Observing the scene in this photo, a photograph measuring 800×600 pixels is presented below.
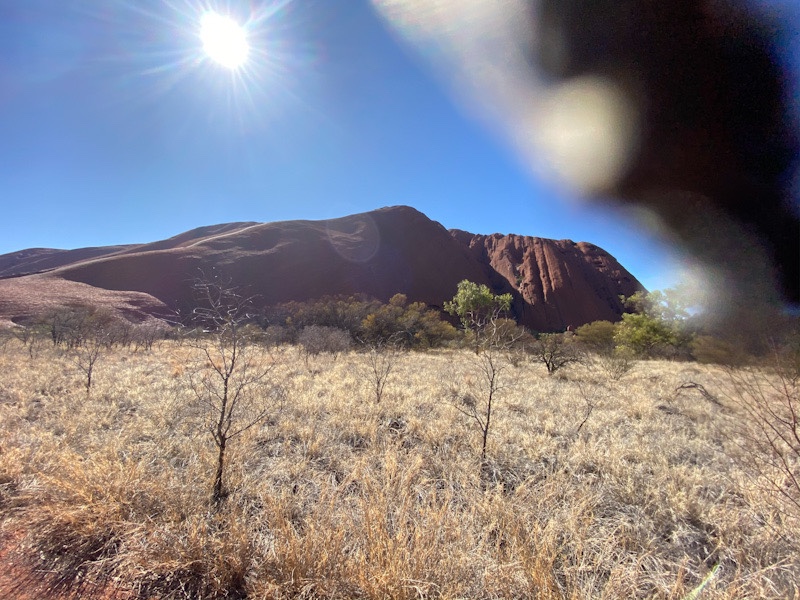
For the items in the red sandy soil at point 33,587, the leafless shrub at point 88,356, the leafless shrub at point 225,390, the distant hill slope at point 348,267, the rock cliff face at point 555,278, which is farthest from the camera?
the rock cliff face at point 555,278

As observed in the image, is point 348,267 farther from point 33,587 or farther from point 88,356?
point 33,587

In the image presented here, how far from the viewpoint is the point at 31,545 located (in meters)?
1.76

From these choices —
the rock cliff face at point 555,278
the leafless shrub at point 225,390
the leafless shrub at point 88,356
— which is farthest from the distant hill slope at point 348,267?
the leafless shrub at point 225,390

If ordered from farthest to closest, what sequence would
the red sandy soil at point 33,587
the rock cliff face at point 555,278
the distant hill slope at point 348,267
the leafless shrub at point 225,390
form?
the rock cliff face at point 555,278 → the distant hill slope at point 348,267 → the leafless shrub at point 225,390 → the red sandy soil at point 33,587

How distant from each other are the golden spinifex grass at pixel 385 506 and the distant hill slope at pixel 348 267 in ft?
120

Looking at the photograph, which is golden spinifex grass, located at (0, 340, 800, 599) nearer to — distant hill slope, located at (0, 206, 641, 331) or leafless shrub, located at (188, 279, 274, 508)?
leafless shrub, located at (188, 279, 274, 508)

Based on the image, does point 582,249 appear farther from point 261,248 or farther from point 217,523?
point 217,523

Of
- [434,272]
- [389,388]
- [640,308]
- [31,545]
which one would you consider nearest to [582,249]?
[434,272]

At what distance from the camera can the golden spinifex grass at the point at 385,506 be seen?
158cm

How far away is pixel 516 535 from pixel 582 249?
84329mm

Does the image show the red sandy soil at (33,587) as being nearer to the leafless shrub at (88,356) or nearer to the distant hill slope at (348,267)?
the leafless shrub at (88,356)

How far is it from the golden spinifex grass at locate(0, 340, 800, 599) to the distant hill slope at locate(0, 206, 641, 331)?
36549 mm

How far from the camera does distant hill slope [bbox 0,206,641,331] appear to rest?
1483 inches

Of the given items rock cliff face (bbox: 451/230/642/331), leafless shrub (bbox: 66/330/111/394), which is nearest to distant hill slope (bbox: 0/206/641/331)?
rock cliff face (bbox: 451/230/642/331)
